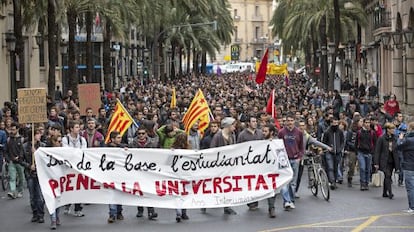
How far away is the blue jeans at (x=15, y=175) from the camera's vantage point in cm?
1488

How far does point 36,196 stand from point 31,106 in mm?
2493

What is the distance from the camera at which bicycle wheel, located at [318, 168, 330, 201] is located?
1401cm

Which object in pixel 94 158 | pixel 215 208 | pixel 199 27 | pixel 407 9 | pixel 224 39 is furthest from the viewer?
pixel 224 39

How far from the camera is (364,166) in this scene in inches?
607

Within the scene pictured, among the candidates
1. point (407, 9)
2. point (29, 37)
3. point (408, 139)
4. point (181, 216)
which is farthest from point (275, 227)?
point (29, 37)

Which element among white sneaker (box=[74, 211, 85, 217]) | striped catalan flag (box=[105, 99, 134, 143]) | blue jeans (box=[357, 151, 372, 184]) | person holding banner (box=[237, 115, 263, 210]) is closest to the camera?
white sneaker (box=[74, 211, 85, 217])

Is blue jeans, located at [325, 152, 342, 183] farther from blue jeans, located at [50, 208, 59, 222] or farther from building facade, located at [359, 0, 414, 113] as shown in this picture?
building facade, located at [359, 0, 414, 113]

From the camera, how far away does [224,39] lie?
68.5 metres

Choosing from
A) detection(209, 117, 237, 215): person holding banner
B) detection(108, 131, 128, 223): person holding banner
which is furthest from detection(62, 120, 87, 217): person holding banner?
detection(209, 117, 237, 215): person holding banner

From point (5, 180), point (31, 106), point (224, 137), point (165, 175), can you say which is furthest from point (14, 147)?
point (224, 137)

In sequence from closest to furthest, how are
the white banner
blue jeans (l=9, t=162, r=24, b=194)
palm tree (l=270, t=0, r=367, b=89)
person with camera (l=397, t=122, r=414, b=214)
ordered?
1. the white banner
2. person with camera (l=397, t=122, r=414, b=214)
3. blue jeans (l=9, t=162, r=24, b=194)
4. palm tree (l=270, t=0, r=367, b=89)

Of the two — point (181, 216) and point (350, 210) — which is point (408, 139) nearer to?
point (350, 210)

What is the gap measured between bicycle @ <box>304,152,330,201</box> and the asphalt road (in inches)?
8.2

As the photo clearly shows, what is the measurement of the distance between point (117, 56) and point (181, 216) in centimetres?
5098
